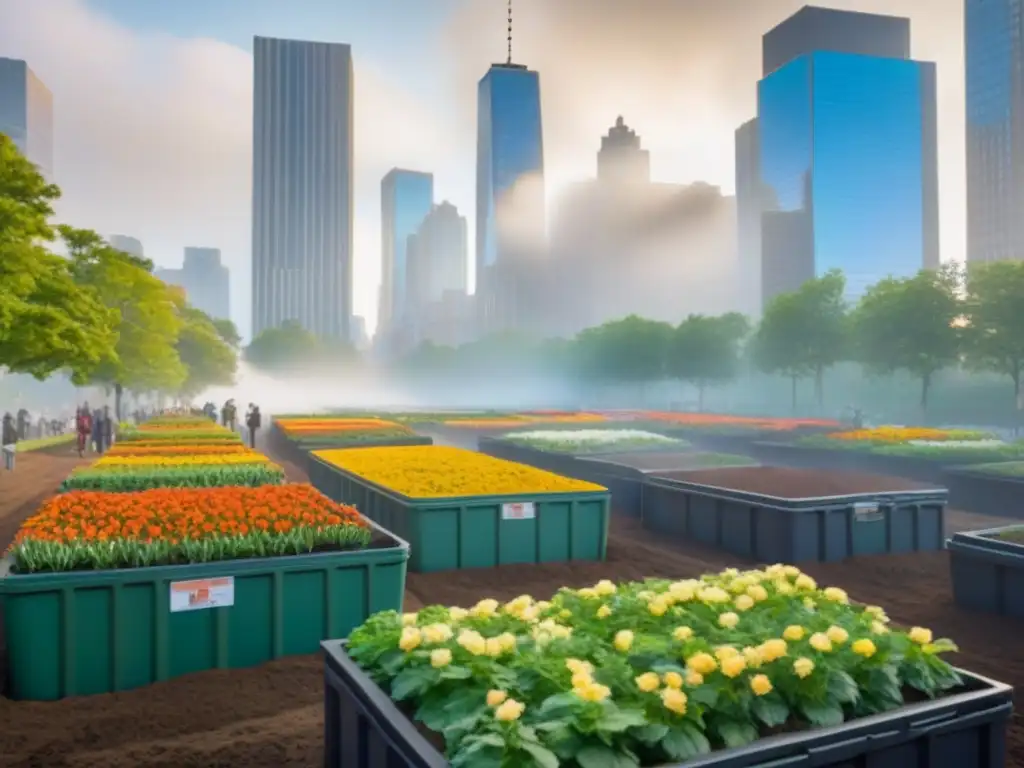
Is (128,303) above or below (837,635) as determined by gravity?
above

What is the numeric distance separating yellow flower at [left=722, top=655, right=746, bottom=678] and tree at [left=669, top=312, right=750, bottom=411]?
230ft

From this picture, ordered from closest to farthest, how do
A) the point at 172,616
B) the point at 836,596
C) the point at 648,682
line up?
the point at 648,682, the point at 836,596, the point at 172,616

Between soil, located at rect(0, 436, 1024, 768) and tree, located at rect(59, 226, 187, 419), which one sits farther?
tree, located at rect(59, 226, 187, 419)

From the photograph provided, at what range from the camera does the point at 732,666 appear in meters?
3.87

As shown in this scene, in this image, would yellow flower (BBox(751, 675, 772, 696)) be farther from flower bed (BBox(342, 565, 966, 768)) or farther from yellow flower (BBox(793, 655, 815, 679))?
yellow flower (BBox(793, 655, 815, 679))

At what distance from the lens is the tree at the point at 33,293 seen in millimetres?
19109

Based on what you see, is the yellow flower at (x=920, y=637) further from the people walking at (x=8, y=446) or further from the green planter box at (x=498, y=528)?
the people walking at (x=8, y=446)

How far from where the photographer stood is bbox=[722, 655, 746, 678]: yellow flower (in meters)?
3.86

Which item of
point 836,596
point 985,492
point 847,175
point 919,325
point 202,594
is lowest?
point 985,492

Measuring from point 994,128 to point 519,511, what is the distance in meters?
213

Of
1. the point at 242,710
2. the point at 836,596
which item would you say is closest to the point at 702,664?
the point at 836,596

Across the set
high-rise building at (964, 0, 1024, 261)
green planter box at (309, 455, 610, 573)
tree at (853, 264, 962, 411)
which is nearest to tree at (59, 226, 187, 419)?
green planter box at (309, 455, 610, 573)

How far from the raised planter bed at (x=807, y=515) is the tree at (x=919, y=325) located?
36.3 meters

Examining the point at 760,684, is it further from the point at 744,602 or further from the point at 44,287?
the point at 44,287
